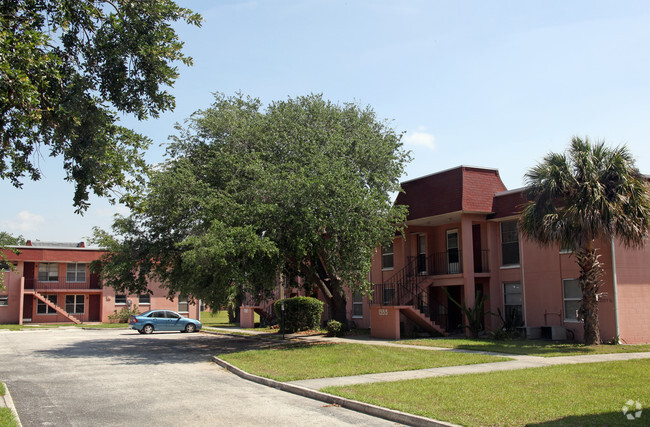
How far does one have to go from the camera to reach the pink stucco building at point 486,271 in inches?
836

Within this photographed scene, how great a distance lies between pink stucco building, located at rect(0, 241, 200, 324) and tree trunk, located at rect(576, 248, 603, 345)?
36.0 meters

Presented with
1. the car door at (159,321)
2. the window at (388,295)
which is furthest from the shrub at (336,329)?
the car door at (159,321)

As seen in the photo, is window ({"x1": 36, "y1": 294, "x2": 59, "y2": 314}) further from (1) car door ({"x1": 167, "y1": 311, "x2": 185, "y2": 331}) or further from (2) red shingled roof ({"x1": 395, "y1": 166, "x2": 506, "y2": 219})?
(2) red shingled roof ({"x1": 395, "y1": 166, "x2": 506, "y2": 219})

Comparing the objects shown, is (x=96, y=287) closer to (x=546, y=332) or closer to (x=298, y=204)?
(x=298, y=204)

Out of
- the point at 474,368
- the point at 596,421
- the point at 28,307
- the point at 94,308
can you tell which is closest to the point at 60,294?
the point at 28,307

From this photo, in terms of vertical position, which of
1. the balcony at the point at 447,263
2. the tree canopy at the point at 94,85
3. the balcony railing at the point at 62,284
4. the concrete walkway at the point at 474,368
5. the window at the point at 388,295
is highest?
the tree canopy at the point at 94,85

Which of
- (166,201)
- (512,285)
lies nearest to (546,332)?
(512,285)

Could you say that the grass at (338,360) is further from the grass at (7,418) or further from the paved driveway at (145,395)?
the grass at (7,418)

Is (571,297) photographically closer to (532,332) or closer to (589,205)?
(532,332)

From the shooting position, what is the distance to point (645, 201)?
19156 millimetres

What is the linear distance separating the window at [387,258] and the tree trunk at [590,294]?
487 inches

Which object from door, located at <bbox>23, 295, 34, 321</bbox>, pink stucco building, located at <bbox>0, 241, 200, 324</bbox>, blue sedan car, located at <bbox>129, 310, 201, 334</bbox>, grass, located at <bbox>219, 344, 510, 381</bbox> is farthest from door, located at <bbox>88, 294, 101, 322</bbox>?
grass, located at <bbox>219, 344, 510, 381</bbox>

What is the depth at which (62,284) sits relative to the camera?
51938 mm

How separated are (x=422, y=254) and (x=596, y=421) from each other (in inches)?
824
